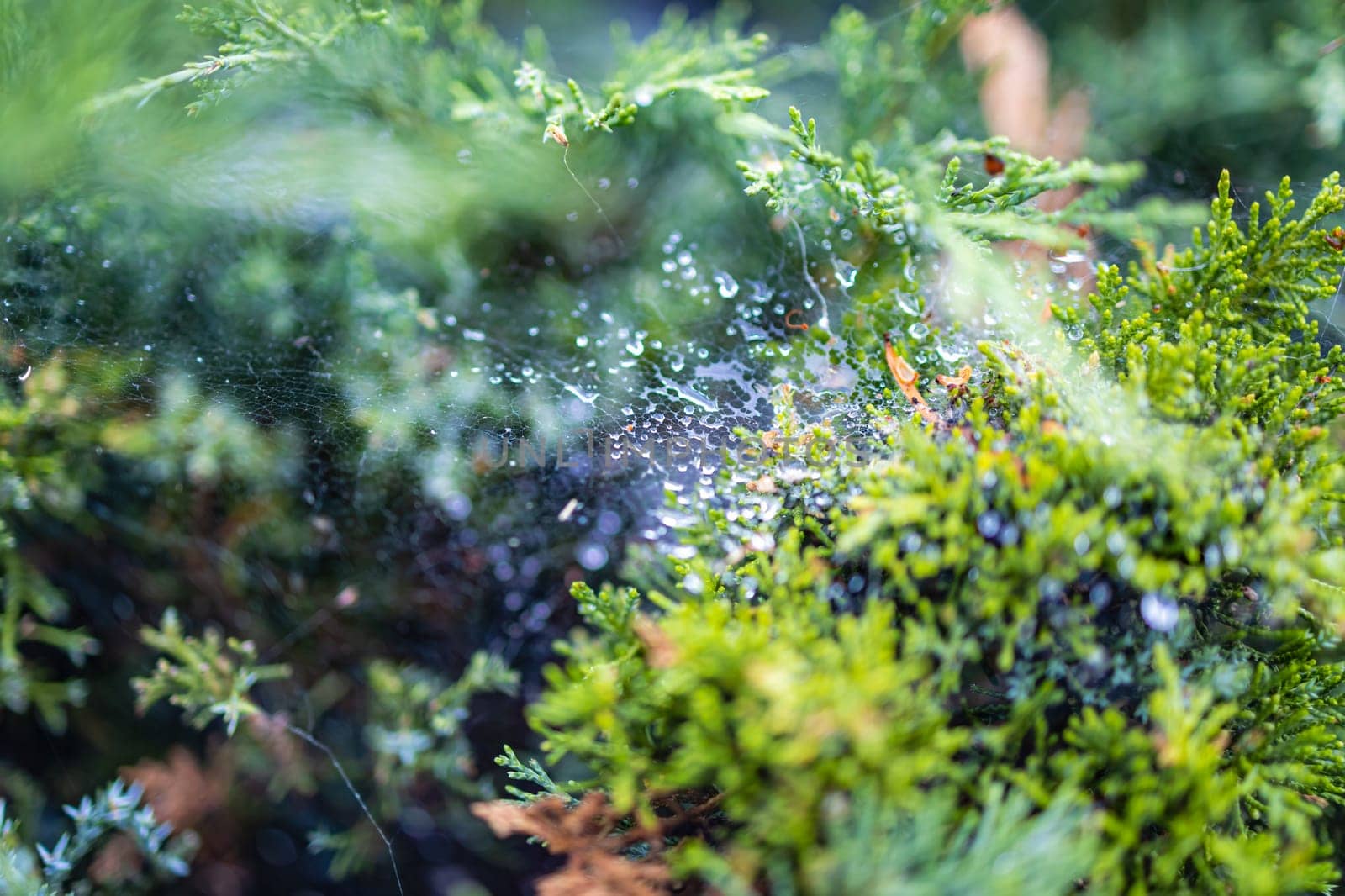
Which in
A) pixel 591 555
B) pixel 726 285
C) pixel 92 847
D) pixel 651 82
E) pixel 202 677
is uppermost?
pixel 651 82

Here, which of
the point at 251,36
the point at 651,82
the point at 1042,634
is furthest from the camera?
the point at 651,82

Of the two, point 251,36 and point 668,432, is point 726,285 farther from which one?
point 251,36

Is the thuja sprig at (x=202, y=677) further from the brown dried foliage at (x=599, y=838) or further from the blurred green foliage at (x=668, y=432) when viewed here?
the brown dried foliage at (x=599, y=838)

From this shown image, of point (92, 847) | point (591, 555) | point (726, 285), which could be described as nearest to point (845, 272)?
point (726, 285)

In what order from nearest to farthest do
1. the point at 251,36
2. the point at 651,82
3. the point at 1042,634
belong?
the point at 1042,634
the point at 251,36
the point at 651,82

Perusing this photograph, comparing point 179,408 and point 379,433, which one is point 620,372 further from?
point 179,408

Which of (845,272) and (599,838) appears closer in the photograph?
(599,838)

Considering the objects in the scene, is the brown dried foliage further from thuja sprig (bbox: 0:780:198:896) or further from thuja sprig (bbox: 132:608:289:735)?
thuja sprig (bbox: 0:780:198:896)

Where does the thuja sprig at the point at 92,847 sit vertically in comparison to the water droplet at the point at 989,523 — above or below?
below

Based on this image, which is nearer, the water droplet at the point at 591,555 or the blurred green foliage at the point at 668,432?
the blurred green foliage at the point at 668,432

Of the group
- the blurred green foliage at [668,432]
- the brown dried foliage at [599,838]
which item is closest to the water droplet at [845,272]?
the blurred green foliage at [668,432]

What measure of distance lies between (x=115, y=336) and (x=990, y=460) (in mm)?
1077

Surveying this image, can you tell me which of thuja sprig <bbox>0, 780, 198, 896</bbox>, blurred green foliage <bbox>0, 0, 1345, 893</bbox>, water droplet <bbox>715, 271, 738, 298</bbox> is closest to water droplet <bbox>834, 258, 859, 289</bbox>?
blurred green foliage <bbox>0, 0, 1345, 893</bbox>

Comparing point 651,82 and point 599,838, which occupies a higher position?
point 651,82
